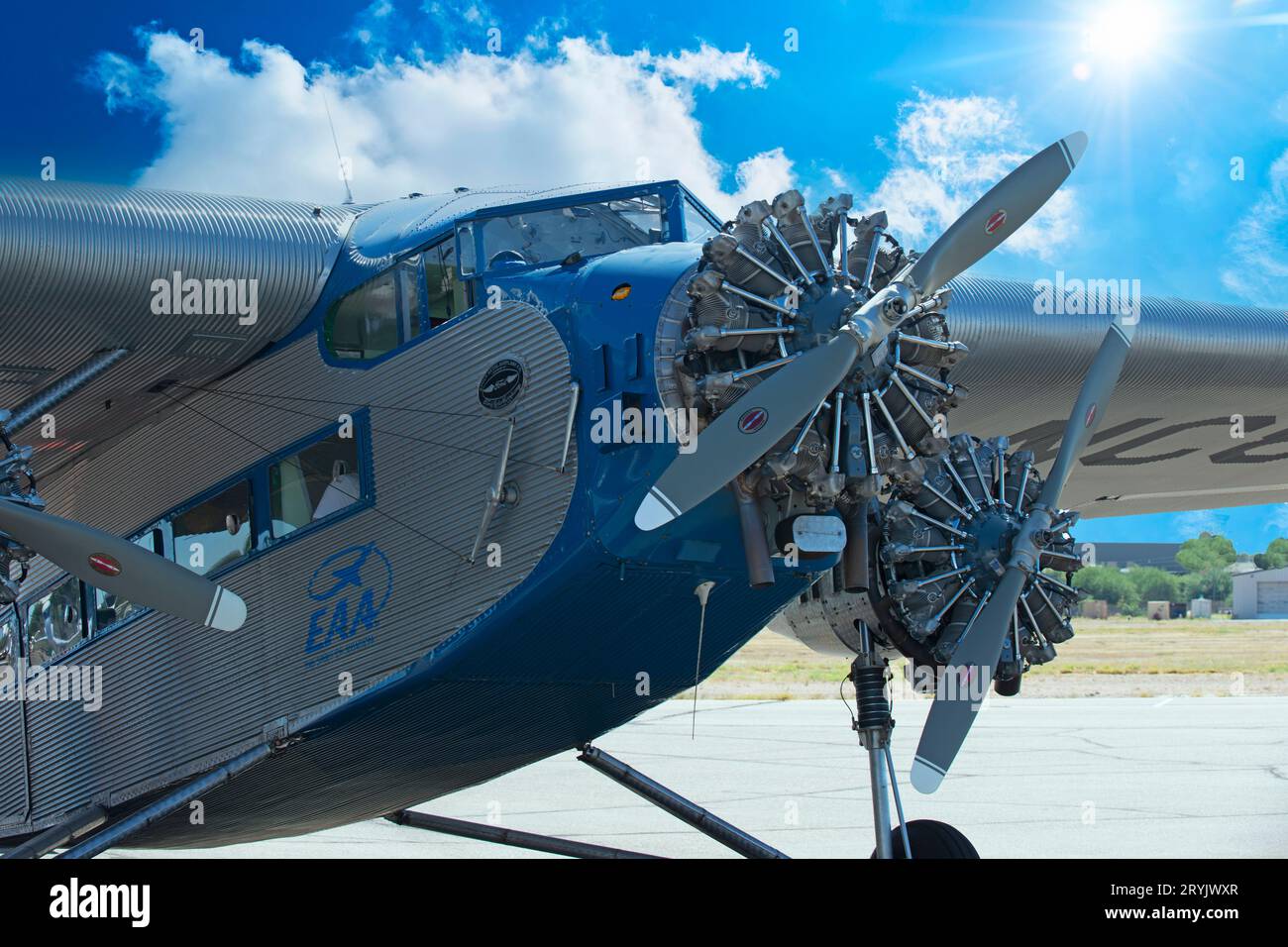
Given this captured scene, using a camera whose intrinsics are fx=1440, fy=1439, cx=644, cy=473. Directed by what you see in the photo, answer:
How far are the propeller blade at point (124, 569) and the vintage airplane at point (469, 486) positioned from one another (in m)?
0.02

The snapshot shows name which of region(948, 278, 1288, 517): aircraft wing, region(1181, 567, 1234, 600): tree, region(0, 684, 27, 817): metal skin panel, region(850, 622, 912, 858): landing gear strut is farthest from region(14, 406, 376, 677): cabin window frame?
region(1181, 567, 1234, 600): tree

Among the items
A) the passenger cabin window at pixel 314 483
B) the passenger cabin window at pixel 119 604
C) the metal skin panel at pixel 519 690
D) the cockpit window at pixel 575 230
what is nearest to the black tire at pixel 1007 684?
the metal skin panel at pixel 519 690

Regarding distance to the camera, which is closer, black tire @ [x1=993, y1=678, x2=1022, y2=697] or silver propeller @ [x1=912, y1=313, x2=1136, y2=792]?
silver propeller @ [x1=912, y1=313, x2=1136, y2=792]

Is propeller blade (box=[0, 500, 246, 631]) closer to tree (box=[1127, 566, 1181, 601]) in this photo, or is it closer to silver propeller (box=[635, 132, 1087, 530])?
silver propeller (box=[635, 132, 1087, 530])

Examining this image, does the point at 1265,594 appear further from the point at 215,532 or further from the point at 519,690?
the point at 519,690

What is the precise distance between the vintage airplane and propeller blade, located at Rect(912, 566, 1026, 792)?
0.08 feet

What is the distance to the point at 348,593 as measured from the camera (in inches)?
392

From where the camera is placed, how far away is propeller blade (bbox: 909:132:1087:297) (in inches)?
349

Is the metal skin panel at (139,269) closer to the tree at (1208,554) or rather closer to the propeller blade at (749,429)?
the propeller blade at (749,429)

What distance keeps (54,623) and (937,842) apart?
7833mm

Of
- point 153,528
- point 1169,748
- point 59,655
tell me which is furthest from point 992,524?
point 1169,748

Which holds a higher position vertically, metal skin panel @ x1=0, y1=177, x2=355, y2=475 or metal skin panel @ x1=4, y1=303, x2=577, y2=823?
metal skin panel @ x1=0, y1=177, x2=355, y2=475

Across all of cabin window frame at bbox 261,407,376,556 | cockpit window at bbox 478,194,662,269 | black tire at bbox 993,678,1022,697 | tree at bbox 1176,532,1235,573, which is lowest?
black tire at bbox 993,678,1022,697
